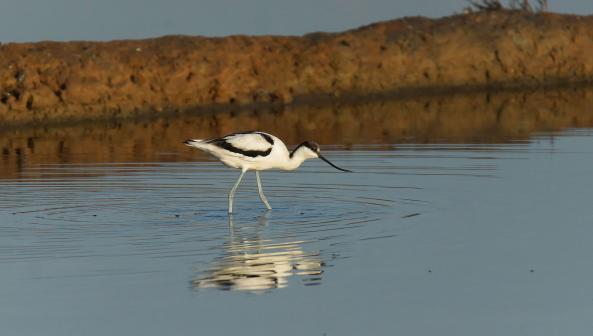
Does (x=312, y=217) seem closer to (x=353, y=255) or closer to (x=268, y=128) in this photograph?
(x=353, y=255)

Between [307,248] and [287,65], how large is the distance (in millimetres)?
21632

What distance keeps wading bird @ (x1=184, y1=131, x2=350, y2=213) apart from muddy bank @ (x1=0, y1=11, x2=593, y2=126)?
1369 centimetres

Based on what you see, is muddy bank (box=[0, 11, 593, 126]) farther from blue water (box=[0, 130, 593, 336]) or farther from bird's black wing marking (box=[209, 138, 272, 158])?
bird's black wing marking (box=[209, 138, 272, 158])

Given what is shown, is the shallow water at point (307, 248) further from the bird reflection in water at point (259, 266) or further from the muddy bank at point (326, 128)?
the muddy bank at point (326, 128)

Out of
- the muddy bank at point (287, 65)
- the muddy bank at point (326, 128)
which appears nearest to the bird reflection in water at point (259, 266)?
the muddy bank at point (326, 128)

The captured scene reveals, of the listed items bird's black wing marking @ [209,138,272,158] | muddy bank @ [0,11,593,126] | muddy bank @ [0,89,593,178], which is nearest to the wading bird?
bird's black wing marking @ [209,138,272,158]

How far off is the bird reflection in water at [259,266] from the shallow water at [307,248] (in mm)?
27

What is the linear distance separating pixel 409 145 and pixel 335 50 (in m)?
12.3

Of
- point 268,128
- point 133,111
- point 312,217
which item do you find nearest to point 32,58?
point 133,111

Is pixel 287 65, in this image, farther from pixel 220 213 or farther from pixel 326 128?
pixel 220 213

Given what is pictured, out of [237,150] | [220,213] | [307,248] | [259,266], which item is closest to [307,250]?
[307,248]

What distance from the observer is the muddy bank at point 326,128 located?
24.2 meters

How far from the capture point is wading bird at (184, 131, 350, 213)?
17.2m

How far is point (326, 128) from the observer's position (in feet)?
92.5
